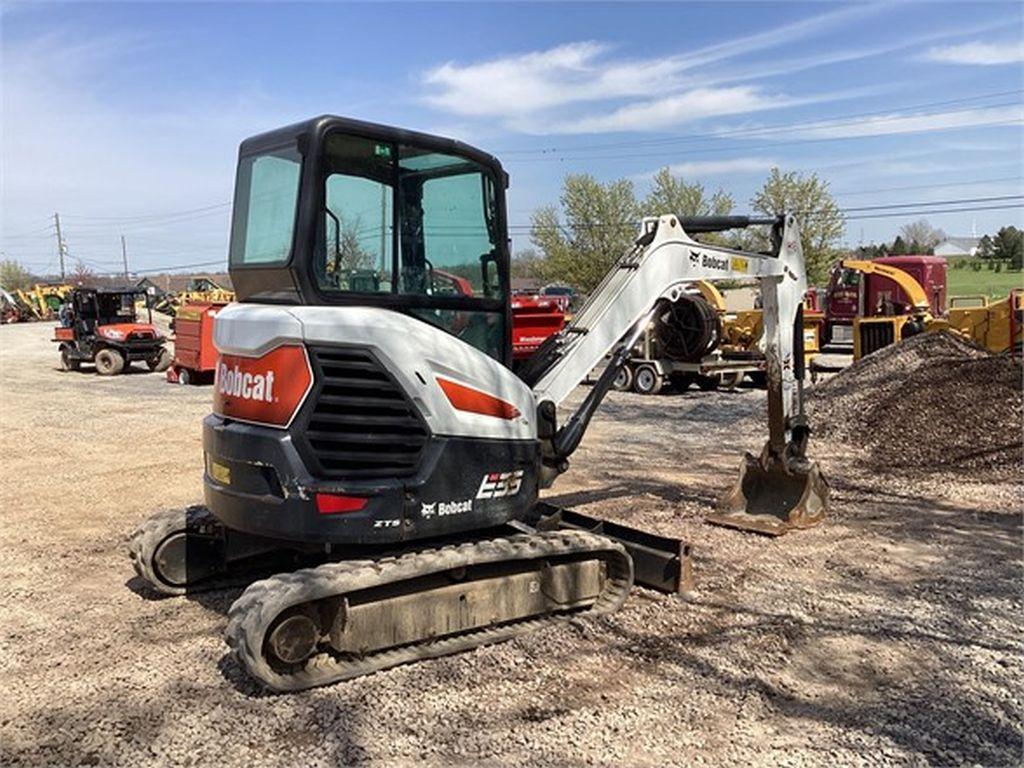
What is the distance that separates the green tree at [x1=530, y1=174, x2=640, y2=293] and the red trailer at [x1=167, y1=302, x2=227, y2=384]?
118ft

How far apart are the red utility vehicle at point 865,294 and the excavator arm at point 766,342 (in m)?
14.8

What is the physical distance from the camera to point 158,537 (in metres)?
5.23

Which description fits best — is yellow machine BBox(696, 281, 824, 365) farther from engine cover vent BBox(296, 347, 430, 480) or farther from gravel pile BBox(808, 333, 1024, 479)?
engine cover vent BBox(296, 347, 430, 480)

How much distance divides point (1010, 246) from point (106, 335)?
51.5 m

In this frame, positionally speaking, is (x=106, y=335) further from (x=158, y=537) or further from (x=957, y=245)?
(x=957, y=245)

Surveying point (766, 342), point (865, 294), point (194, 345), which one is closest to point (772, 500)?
point (766, 342)

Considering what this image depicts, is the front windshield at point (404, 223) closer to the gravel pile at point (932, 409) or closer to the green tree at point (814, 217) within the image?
the gravel pile at point (932, 409)

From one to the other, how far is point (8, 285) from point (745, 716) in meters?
92.6

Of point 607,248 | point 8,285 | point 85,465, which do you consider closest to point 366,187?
point 85,465

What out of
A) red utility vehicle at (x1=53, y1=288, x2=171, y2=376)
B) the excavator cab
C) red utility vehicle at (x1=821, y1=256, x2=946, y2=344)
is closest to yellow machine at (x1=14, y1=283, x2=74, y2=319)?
red utility vehicle at (x1=53, y1=288, x2=171, y2=376)

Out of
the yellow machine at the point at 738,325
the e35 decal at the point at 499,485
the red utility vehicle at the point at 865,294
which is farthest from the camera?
the red utility vehicle at the point at 865,294

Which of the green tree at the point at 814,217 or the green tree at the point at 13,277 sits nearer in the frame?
the green tree at the point at 814,217

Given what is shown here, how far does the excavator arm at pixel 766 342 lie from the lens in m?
5.53

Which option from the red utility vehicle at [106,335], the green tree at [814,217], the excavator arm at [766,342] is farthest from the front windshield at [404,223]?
the green tree at [814,217]
